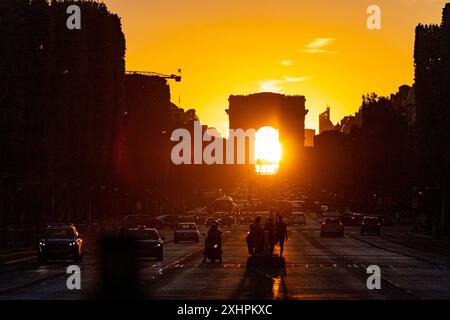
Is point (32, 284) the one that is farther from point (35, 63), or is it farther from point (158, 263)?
point (35, 63)

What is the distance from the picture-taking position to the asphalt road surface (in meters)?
33.9

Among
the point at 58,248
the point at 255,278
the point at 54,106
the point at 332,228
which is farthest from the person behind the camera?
the point at 332,228

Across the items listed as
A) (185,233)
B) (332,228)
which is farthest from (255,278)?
(332,228)

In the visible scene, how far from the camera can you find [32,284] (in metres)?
38.8

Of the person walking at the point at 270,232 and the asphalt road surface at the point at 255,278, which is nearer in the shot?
the asphalt road surface at the point at 255,278

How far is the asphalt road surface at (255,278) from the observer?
33.9 meters

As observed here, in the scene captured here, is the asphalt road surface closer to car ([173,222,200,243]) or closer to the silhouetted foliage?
the silhouetted foliage

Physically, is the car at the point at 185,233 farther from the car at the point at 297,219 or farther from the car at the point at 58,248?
the car at the point at 297,219

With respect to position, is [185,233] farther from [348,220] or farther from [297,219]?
[348,220]

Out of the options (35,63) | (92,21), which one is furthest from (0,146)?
(92,21)

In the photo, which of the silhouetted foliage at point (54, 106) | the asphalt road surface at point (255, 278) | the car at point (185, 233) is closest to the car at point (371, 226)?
the car at point (185, 233)

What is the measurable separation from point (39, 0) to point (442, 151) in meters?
36.4

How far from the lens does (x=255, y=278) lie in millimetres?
43031
